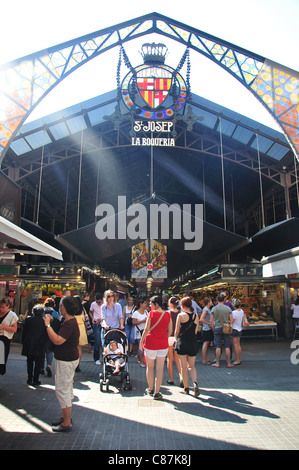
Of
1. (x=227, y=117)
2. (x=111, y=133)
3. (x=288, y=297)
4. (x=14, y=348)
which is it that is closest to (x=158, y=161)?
(x=111, y=133)

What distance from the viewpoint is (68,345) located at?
13.0 feet

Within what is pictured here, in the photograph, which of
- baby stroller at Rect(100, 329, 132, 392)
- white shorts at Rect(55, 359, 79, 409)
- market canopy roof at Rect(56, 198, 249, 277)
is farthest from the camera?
market canopy roof at Rect(56, 198, 249, 277)

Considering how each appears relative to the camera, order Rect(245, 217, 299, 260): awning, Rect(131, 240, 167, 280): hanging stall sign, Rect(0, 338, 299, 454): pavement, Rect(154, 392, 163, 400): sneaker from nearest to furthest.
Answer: Rect(0, 338, 299, 454): pavement, Rect(154, 392, 163, 400): sneaker, Rect(245, 217, 299, 260): awning, Rect(131, 240, 167, 280): hanging stall sign

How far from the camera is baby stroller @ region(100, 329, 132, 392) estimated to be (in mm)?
5715

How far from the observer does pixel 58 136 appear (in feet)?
50.8

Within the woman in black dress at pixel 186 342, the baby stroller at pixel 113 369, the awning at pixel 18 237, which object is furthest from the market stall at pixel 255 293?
the awning at pixel 18 237

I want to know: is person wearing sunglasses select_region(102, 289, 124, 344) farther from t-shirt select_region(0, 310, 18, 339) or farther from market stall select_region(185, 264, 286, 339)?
market stall select_region(185, 264, 286, 339)

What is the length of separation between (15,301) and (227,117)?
11.3 meters

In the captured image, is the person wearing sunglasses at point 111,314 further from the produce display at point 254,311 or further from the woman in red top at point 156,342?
the produce display at point 254,311

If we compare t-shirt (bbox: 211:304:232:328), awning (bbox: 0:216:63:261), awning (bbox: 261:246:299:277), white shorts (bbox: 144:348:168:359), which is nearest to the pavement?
white shorts (bbox: 144:348:168:359)

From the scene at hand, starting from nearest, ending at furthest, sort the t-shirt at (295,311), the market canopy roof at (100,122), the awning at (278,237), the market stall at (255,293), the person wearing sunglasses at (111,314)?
1. the person wearing sunglasses at (111,314)
2. the awning at (278,237)
3. the t-shirt at (295,311)
4. the market stall at (255,293)
5. the market canopy roof at (100,122)

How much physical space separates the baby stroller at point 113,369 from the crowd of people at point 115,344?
0.37ft

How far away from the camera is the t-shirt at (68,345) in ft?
12.9

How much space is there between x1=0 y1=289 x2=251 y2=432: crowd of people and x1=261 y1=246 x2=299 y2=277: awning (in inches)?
61.6
